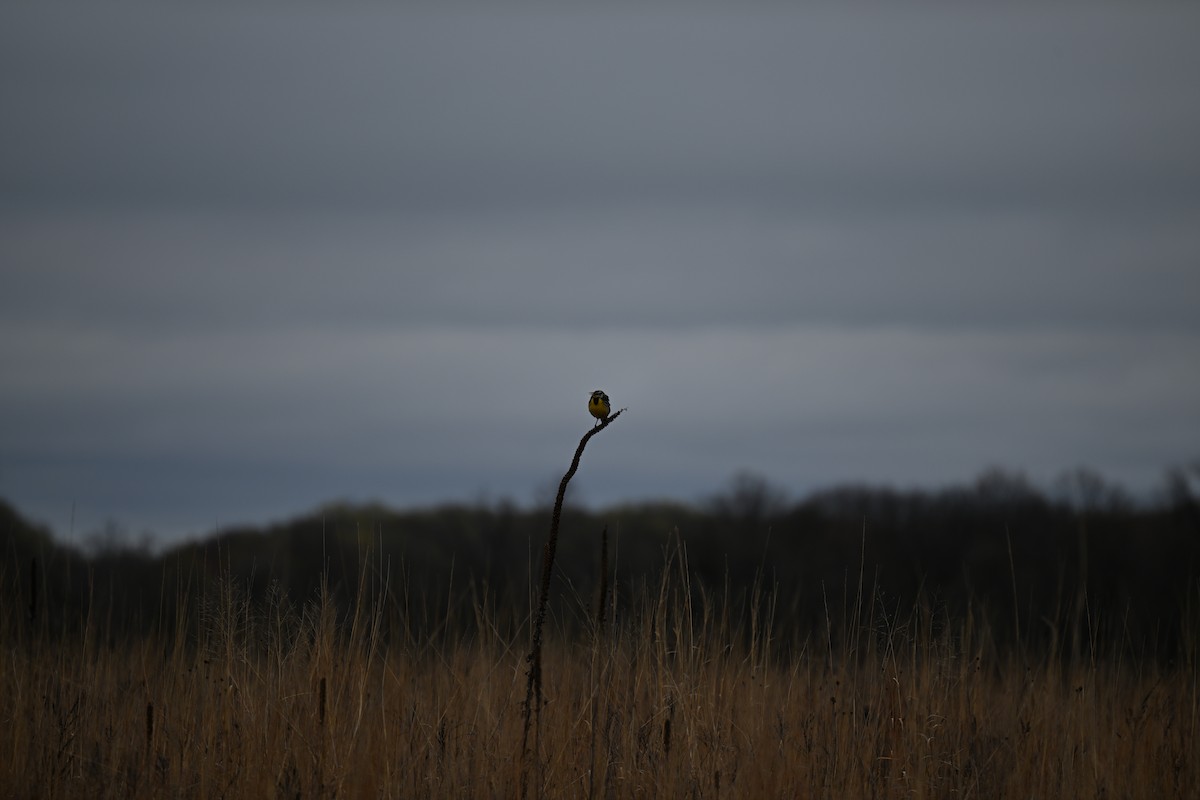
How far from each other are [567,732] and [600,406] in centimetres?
262

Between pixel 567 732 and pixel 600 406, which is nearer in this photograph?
pixel 600 406

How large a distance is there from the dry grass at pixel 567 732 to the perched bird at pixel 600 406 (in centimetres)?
154

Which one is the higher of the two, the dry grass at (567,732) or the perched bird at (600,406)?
the perched bird at (600,406)

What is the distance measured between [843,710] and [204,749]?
11.3 feet

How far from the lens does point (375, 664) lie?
7098 mm

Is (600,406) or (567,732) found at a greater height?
(600,406)

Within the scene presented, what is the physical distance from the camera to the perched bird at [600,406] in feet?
14.3

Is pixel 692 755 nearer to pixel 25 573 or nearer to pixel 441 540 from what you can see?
pixel 25 573

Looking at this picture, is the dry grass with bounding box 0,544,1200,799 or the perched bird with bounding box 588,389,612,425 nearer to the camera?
the perched bird with bounding box 588,389,612,425

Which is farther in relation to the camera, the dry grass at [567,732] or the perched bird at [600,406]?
the dry grass at [567,732]

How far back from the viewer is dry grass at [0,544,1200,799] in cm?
580

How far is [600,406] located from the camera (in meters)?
4.36

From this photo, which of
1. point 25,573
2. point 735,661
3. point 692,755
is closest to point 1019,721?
point 735,661

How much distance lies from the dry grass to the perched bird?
1537mm
